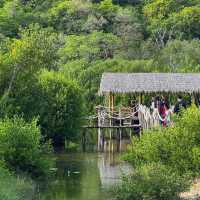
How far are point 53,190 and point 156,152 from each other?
3974mm

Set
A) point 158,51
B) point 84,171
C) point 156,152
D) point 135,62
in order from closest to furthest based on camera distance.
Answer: point 156,152 < point 84,171 < point 135,62 < point 158,51

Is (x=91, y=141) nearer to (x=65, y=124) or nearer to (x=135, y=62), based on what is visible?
(x=65, y=124)

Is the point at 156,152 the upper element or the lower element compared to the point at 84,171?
upper

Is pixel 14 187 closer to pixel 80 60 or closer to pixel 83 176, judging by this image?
pixel 83 176

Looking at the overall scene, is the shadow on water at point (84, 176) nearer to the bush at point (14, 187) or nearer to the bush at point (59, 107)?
the bush at point (14, 187)

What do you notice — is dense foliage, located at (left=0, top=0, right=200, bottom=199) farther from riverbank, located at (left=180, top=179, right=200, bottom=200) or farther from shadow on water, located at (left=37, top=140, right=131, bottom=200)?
shadow on water, located at (left=37, top=140, right=131, bottom=200)

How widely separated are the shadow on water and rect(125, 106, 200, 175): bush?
1639 millimetres

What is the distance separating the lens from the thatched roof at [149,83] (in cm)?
4791

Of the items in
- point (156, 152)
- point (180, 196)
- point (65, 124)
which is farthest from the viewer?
point (65, 124)

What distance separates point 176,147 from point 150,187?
3516 mm

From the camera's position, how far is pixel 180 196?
26.2 metres

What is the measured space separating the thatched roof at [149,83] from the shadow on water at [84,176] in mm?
4878

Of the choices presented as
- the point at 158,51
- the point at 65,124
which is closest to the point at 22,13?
the point at 158,51

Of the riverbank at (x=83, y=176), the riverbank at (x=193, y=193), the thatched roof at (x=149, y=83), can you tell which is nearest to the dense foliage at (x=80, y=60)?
the riverbank at (x=193, y=193)
